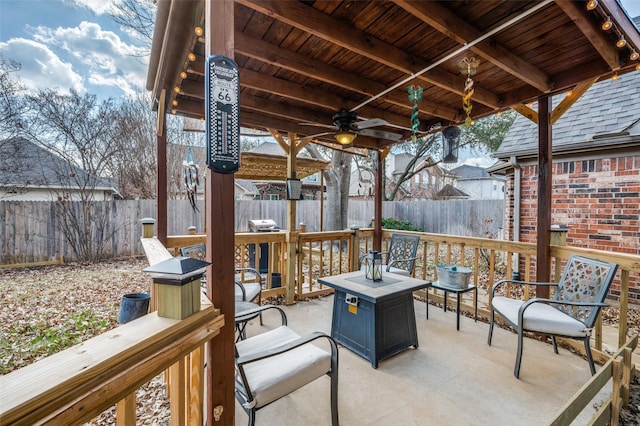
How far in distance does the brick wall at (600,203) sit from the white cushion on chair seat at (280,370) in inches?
175

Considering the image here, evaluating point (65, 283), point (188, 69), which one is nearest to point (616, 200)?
point (188, 69)

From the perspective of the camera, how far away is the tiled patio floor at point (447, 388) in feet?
6.39

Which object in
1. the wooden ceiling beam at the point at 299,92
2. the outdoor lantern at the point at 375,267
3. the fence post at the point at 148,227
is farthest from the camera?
the fence post at the point at 148,227

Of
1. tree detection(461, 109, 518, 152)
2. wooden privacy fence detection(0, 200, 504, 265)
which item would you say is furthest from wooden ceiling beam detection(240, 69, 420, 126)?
tree detection(461, 109, 518, 152)

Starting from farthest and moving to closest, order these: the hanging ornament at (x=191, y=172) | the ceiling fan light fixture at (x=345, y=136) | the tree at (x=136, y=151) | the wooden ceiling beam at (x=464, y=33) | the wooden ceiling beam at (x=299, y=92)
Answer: the tree at (x=136, y=151) → the hanging ornament at (x=191, y=172) → the ceiling fan light fixture at (x=345, y=136) → the wooden ceiling beam at (x=299, y=92) → the wooden ceiling beam at (x=464, y=33)

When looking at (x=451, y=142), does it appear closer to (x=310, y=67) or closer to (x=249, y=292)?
(x=310, y=67)

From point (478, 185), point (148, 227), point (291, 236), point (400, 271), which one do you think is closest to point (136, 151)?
point (148, 227)

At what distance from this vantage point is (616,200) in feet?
12.7

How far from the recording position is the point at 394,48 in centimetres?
234

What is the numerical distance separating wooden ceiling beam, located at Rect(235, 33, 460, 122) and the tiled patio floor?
257 centimetres

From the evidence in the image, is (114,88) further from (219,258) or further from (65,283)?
(219,258)

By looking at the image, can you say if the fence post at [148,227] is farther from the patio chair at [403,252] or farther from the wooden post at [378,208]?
the wooden post at [378,208]

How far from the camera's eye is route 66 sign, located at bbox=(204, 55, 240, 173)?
48.2 inches

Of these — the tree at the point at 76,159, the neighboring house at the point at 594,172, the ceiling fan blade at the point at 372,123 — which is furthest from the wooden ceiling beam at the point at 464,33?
the tree at the point at 76,159
